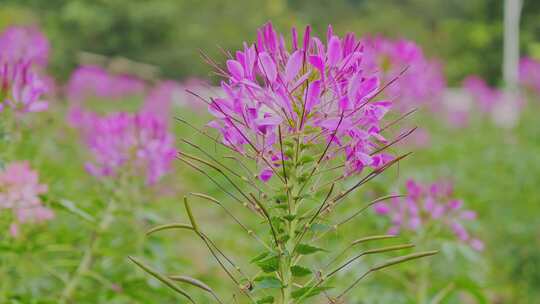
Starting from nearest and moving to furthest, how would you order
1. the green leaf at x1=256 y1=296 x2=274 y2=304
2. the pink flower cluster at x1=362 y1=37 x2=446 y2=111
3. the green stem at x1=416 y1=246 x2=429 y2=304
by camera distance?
the green leaf at x1=256 y1=296 x2=274 y2=304 < the green stem at x1=416 y1=246 x2=429 y2=304 < the pink flower cluster at x1=362 y1=37 x2=446 y2=111

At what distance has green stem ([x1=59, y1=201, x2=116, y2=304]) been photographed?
1483mm

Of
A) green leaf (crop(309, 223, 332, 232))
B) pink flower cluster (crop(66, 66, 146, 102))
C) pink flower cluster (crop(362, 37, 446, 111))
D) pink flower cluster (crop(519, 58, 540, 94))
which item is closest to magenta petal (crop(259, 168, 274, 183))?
green leaf (crop(309, 223, 332, 232))

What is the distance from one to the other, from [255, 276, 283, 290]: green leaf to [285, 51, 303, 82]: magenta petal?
30 cm

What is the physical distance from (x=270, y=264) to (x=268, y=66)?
289mm

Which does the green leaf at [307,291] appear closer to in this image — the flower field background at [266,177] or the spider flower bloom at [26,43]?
the flower field background at [266,177]

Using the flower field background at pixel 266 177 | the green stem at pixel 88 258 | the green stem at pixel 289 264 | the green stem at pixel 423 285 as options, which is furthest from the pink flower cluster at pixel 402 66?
the green stem at pixel 289 264

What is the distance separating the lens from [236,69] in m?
0.89

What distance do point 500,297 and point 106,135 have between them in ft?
7.77

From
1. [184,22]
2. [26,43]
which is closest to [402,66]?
[26,43]

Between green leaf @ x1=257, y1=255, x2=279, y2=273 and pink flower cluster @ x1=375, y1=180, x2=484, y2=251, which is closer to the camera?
green leaf @ x1=257, y1=255, x2=279, y2=273

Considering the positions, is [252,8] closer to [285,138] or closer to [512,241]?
[512,241]

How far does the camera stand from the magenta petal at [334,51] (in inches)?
34.6

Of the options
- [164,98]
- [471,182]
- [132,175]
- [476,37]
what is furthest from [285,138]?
[476,37]

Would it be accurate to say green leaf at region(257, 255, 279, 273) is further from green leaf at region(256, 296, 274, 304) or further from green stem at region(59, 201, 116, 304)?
green stem at region(59, 201, 116, 304)
